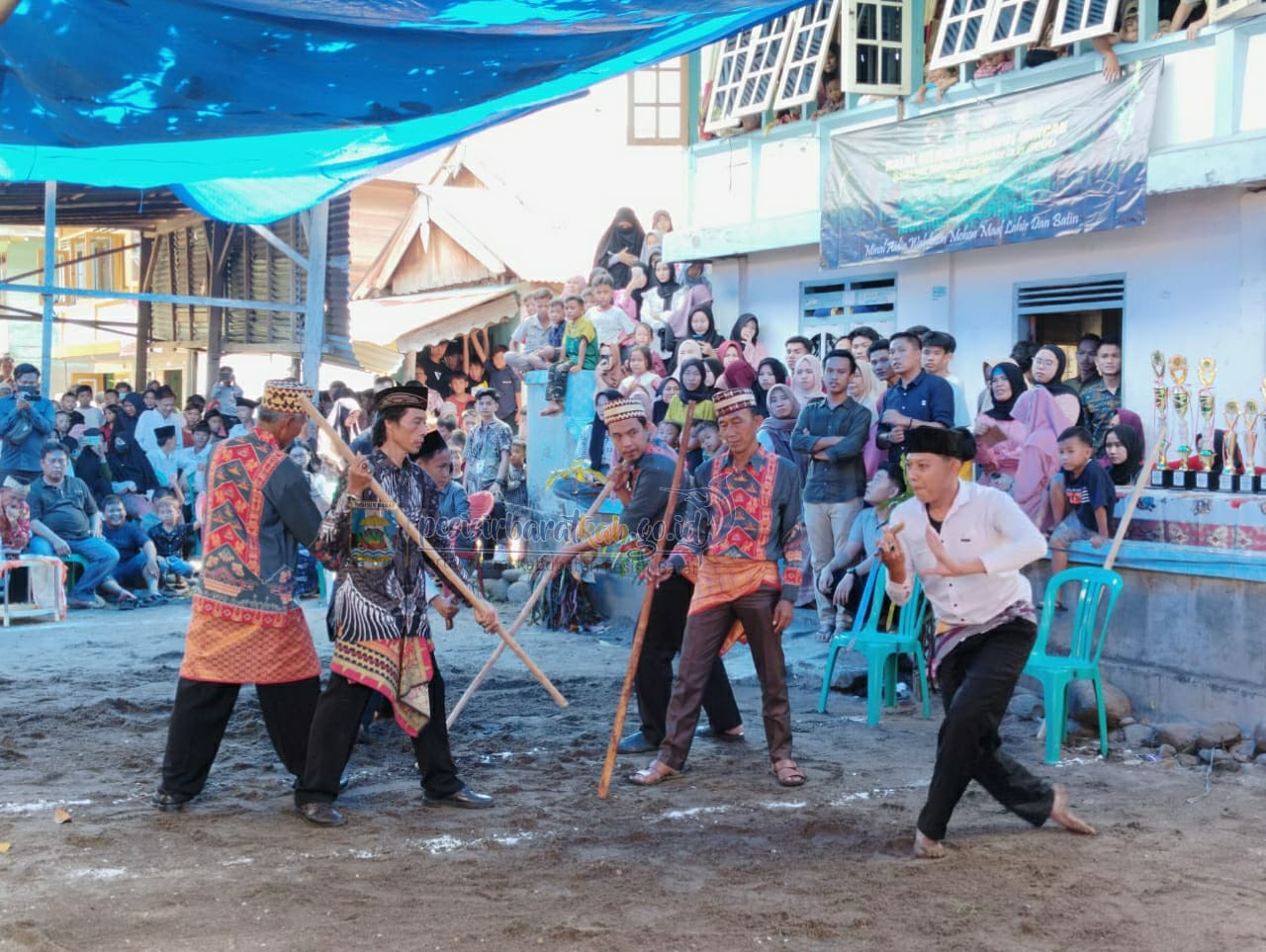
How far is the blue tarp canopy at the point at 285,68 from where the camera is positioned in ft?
17.9

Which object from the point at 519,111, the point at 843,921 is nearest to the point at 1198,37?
the point at 519,111

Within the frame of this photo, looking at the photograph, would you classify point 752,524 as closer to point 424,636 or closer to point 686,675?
point 686,675

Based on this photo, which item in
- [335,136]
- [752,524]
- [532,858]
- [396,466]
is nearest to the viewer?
[532,858]

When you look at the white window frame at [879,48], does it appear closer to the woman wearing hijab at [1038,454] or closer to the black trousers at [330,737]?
the woman wearing hijab at [1038,454]

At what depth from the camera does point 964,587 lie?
17.6ft

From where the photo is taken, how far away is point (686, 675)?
6648mm

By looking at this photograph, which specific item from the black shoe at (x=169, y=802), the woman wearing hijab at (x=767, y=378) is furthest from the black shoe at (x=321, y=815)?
the woman wearing hijab at (x=767, y=378)

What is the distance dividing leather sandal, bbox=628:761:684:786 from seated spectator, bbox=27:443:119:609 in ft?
24.9

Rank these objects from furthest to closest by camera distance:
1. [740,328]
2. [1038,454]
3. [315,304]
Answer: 1. [740,328]
2. [315,304]
3. [1038,454]

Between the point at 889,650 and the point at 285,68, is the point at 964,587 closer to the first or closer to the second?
the point at 889,650

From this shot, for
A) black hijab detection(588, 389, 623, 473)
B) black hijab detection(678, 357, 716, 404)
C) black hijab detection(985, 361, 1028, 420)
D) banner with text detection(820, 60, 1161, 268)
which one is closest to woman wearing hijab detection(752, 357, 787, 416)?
black hijab detection(678, 357, 716, 404)

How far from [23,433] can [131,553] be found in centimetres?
144

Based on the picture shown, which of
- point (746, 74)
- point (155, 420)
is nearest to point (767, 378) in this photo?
point (746, 74)

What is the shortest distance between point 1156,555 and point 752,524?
2.53 metres
